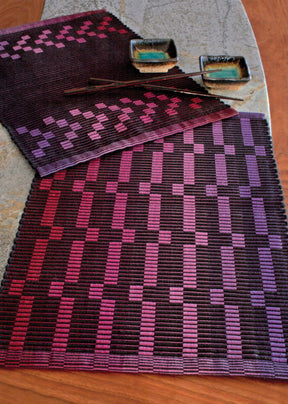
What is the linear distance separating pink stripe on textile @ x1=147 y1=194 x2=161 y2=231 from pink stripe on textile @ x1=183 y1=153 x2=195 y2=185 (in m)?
0.11

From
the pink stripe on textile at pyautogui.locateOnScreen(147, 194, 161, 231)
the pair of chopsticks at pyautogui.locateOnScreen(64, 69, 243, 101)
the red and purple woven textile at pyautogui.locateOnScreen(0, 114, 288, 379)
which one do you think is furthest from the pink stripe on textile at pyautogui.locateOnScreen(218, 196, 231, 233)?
the pair of chopsticks at pyautogui.locateOnScreen(64, 69, 243, 101)

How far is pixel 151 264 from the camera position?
86 cm

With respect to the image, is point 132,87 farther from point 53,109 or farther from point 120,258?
point 120,258

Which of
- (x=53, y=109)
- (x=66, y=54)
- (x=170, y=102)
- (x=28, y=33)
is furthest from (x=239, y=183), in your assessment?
(x=28, y=33)

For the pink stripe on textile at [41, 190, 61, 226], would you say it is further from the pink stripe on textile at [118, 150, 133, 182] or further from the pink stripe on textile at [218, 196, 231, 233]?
the pink stripe on textile at [218, 196, 231, 233]

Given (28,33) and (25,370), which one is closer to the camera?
(25,370)

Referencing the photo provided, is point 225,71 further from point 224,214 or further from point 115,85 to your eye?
point 224,214

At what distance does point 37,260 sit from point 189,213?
1.36 ft

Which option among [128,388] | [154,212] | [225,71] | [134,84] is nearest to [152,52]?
[134,84]

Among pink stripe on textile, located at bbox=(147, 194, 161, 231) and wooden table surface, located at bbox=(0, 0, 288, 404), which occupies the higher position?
pink stripe on textile, located at bbox=(147, 194, 161, 231)

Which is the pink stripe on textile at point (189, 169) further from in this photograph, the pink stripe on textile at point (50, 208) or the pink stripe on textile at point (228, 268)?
the pink stripe on textile at point (50, 208)

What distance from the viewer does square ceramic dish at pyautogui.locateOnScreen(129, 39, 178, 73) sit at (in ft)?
3.99

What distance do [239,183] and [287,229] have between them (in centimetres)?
19

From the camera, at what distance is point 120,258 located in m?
0.87
